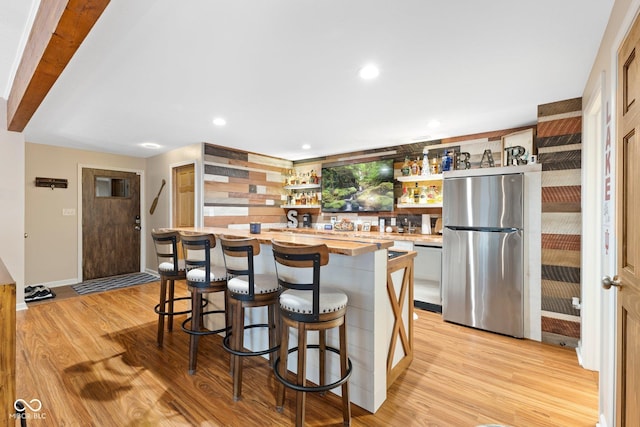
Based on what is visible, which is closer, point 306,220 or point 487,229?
point 487,229

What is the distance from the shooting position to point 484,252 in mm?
2996

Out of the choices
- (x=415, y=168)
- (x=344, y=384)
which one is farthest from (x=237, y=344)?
(x=415, y=168)

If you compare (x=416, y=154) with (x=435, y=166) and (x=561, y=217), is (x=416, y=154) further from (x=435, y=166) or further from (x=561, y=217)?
(x=561, y=217)

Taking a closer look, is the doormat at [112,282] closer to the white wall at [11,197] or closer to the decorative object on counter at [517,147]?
the white wall at [11,197]

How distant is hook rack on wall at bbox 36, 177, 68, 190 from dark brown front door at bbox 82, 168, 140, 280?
0.89ft

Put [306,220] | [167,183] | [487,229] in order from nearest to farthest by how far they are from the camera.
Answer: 1. [487,229]
2. [167,183]
3. [306,220]

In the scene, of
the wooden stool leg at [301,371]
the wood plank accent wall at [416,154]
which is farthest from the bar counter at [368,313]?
the wood plank accent wall at [416,154]

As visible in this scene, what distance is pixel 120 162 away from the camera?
538cm

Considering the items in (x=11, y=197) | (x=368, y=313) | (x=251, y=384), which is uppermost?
(x=11, y=197)

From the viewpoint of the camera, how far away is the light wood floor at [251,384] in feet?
5.74

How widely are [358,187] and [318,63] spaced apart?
117 inches

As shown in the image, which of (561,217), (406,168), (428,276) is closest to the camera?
(561,217)

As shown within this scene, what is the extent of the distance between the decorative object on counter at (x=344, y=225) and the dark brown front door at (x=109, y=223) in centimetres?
392

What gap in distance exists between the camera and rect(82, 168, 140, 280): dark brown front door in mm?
5027
